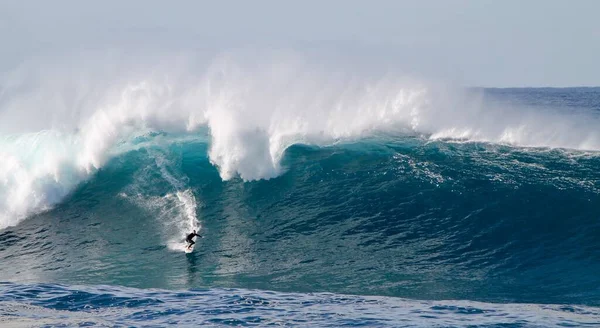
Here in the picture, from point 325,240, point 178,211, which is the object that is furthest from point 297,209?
point 178,211

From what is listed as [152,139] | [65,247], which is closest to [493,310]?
[65,247]

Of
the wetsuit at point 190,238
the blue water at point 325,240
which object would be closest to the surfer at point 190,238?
the wetsuit at point 190,238

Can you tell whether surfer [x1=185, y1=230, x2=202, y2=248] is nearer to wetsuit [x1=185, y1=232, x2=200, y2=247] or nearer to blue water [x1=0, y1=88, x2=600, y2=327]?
wetsuit [x1=185, y1=232, x2=200, y2=247]

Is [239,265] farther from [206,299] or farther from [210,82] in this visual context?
[210,82]

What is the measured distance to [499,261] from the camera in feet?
53.1

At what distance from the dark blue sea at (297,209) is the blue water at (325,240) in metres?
0.06

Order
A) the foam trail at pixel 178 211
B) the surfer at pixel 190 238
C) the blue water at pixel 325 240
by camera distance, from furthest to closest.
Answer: the foam trail at pixel 178 211 < the surfer at pixel 190 238 < the blue water at pixel 325 240

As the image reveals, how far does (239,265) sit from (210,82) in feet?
33.2

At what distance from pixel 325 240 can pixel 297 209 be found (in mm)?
2169

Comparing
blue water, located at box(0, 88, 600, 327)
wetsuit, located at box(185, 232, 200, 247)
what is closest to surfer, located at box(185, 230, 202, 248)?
wetsuit, located at box(185, 232, 200, 247)

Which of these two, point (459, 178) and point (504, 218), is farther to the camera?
point (459, 178)

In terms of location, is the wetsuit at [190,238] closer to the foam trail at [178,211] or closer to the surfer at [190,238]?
the surfer at [190,238]

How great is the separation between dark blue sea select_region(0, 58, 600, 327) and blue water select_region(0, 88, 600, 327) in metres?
0.06

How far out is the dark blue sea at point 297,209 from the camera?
44.9 feet
